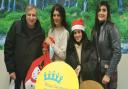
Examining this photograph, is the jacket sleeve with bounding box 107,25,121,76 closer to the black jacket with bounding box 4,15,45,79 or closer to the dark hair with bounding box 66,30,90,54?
the dark hair with bounding box 66,30,90,54

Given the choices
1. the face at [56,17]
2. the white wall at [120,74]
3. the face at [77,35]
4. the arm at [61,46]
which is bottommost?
the white wall at [120,74]

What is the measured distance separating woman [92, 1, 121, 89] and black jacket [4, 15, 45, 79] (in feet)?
1.81

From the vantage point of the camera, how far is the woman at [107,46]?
2.47 meters

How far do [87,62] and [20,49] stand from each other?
598 millimetres

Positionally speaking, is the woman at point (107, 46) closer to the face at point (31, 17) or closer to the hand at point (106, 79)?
the hand at point (106, 79)

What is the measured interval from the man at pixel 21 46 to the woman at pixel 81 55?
1.06ft

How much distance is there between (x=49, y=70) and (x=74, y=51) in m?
0.28

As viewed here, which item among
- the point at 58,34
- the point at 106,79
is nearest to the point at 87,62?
the point at 106,79

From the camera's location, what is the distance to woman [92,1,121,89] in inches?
97.3

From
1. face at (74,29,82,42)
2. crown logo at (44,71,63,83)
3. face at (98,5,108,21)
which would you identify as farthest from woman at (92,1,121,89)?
crown logo at (44,71,63,83)

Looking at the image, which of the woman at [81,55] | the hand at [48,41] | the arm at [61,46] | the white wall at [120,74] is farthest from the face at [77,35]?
the white wall at [120,74]

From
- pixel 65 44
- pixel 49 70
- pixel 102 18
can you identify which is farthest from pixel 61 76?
pixel 102 18

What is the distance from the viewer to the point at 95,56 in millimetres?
2553

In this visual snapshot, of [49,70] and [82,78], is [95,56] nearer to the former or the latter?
[82,78]
